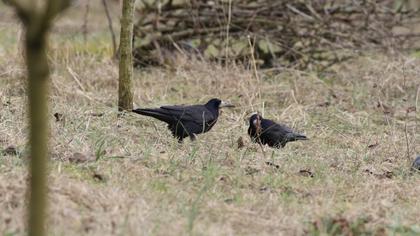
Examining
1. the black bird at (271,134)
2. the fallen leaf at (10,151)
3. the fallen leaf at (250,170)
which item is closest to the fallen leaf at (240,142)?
the black bird at (271,134)

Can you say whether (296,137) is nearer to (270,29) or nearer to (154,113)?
(154,113)

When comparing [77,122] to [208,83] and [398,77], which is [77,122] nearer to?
[208,83]

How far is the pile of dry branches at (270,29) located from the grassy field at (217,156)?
→ 1.41 feet

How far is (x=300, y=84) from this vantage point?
34.7 ft

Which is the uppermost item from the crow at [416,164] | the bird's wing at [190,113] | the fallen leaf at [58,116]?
the bird's wing at [190,113]

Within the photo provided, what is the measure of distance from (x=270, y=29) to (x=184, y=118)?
4.48 metres

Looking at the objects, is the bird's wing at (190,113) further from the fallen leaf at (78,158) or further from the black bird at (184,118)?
the fallen leaf at (78,158)

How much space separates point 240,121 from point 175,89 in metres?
1.97

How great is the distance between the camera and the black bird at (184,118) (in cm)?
742

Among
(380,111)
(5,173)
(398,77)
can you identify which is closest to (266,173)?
(5,173)

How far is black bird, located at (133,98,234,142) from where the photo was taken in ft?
24.3

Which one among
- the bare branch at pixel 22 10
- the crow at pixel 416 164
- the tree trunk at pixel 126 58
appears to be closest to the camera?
the bare branch at pixel 22 10

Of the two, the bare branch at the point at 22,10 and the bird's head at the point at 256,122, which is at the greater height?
the bare branch at the point at 22,10

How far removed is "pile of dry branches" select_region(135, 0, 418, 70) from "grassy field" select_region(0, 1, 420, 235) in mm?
429
